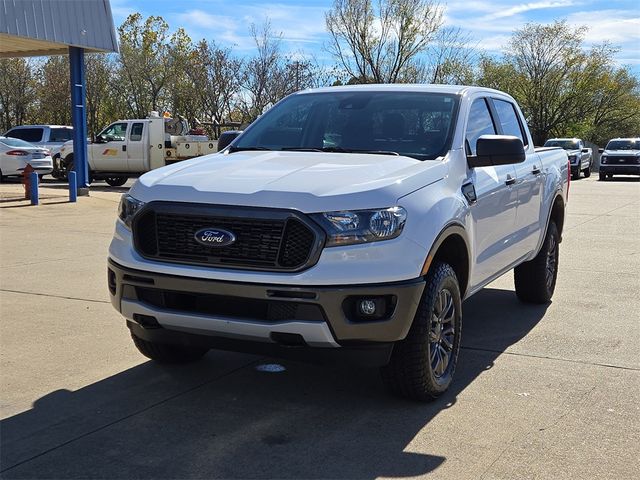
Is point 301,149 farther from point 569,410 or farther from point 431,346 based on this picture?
point 569,410

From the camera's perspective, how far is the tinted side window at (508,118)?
6.23m

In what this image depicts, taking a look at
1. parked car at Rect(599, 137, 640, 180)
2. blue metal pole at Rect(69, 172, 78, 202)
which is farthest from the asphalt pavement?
parked car at Rect(599, 137, 640, 180)

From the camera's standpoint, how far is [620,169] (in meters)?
30.5

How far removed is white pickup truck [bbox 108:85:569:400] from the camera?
3762 mm

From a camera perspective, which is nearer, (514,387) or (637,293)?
(514,387)

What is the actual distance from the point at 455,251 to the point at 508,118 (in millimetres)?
2285

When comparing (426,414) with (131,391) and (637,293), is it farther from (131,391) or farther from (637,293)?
(637,293)

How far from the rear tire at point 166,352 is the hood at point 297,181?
1123 millimetres

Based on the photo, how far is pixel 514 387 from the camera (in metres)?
4.68

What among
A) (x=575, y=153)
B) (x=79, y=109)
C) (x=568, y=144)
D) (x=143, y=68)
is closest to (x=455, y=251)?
(x=79, y=109)

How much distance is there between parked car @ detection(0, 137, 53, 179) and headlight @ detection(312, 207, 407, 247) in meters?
20.0

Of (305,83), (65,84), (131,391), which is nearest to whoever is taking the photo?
(131,391)

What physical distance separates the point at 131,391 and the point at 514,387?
237 cm

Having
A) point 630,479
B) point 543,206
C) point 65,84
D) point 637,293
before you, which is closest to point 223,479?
point 630,479
